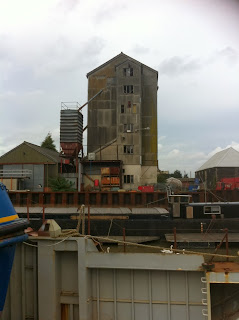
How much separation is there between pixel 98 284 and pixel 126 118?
30.6 metres

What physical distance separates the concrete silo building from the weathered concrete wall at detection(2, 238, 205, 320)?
1069 inches

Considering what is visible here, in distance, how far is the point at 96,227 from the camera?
17266 mm

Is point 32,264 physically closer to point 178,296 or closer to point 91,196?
point 178,296

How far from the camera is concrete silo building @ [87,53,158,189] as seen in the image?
3671 centimetres

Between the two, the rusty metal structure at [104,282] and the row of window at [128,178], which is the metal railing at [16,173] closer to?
the row of window at [128,178]

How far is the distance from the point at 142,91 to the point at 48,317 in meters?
34.9

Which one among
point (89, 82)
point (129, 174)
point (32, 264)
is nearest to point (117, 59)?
point (89, 82)

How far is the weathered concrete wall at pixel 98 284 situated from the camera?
7859mm

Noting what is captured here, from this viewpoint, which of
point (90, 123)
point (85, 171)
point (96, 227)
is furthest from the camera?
point (90, 123)

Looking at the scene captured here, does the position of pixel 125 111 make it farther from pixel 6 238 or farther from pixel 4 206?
pixel 6 238

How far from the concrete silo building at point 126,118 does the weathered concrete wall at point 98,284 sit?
27144mm

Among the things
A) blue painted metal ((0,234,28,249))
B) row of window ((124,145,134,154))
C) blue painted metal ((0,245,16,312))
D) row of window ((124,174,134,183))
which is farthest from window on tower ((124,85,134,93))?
blue painted metal ((0,245,16,312))

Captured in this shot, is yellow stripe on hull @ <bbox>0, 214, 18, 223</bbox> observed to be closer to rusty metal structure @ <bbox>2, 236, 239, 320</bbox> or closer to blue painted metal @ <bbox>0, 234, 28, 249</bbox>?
blue painted metal @ <bbox>0, 234, 28, 249</bbox>

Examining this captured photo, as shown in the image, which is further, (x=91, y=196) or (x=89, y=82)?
(x=89, y=82)
